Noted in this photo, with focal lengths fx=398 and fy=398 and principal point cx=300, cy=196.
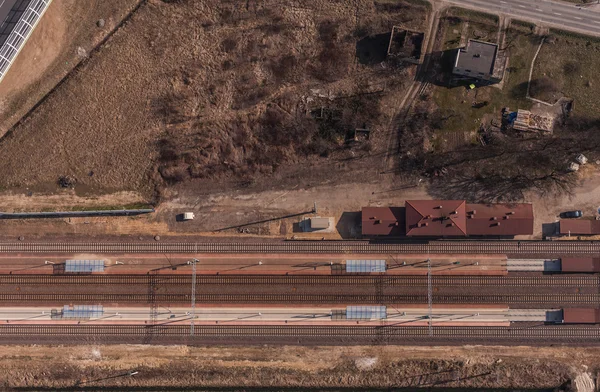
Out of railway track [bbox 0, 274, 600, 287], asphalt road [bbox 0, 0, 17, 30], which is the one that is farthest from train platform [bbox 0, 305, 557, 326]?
asphalt road [bbox 0, 0, 17, 30]

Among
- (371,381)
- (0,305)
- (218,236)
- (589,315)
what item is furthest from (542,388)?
(0,305)

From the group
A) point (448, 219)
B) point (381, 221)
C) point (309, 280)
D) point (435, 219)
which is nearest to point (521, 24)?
point (448, 219)

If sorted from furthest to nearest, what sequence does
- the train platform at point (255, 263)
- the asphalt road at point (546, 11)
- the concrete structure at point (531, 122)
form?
the asphalt road at point (546, 11), the concrete structure at point (531, 122), the train platform at point (255, 263)

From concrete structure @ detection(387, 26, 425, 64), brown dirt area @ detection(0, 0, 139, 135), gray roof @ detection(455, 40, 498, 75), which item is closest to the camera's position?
gray roof @ detection(455, 40, 498, 75)

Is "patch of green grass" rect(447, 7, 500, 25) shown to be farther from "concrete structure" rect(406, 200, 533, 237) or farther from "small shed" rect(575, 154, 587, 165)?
"concrete structure" rect(406, 200, 533, 237)

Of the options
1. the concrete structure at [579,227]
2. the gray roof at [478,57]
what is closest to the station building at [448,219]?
the concrete structure at [579,227]

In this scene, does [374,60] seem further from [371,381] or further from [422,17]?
[371,381]

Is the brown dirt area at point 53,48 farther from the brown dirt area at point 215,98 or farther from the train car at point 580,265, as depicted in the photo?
the train car at point 580,265
